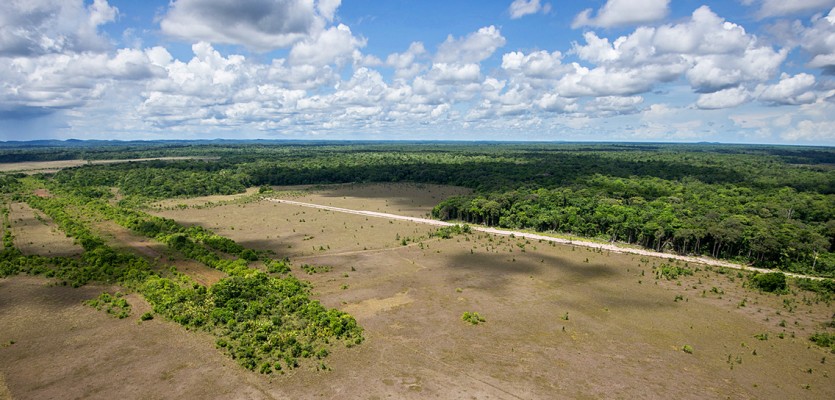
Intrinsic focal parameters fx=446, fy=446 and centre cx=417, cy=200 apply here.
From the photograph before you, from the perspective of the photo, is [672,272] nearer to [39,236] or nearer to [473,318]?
[473,318]

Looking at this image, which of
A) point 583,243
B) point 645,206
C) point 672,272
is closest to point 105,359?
point 672,272

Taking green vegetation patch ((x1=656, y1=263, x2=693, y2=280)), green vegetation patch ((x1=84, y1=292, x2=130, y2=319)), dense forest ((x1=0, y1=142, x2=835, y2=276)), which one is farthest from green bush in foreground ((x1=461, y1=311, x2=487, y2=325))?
dense forest ((x1=0, y1=142, x2=835, y2=276))

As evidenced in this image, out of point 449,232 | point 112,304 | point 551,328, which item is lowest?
point 551,328

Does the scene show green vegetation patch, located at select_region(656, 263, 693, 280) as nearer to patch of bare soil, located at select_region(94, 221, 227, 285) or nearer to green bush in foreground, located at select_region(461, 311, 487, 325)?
green bush in foreground, located at select_region(461, 311, 487, 325)

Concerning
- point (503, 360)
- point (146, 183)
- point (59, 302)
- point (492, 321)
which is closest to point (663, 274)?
point (492, 321)

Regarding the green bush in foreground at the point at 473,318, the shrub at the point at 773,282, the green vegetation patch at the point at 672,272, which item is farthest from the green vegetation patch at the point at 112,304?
the shrub at the point at 773,282

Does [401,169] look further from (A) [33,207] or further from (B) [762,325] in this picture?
(B) [762,325]
